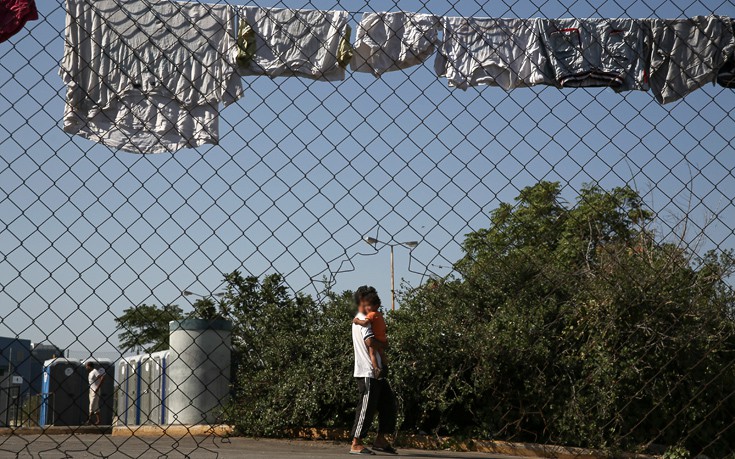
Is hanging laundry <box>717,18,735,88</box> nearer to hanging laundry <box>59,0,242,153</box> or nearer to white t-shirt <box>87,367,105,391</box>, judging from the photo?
hanging laundry <box>59,0,242,153</box>

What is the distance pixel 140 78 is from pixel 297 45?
0.76 metres

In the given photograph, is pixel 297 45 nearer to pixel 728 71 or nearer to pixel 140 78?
pixel 140 78

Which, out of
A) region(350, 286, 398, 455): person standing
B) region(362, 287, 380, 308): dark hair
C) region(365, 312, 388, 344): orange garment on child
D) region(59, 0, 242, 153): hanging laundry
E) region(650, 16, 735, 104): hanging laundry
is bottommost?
region(350, 286, 398, 455): person standing

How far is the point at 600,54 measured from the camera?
464 cm

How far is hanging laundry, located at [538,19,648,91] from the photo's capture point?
4.63m

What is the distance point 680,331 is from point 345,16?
18.5ft

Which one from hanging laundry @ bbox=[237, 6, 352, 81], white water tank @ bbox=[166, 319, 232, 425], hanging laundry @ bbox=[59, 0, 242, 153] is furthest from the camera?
white water tank @ bbox=[166, 319, 232, 425]

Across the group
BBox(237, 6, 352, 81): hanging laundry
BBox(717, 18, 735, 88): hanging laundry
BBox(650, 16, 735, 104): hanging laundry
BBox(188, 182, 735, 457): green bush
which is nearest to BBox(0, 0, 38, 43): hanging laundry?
BBox(237, 6, 352, 81): hanging laundry

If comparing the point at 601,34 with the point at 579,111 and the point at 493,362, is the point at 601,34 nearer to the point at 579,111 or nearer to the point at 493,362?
the point at 579,111

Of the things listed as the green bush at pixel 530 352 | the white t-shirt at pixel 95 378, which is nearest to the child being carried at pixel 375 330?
the green bush at pixel 530 352

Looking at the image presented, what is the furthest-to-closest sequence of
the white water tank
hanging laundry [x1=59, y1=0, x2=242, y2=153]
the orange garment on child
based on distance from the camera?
the white water tank, the orange garment on child, hanging laundry [x1=59, y1=0, x2=242, y2=153]

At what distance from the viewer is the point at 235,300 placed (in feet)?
36.7

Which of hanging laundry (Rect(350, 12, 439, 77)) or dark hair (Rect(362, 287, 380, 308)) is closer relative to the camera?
hanging laundry (Rect(350, 12, 439, 77))

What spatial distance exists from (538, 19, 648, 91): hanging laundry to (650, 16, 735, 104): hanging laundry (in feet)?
0.26
